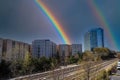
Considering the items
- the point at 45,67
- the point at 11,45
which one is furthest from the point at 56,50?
the point at 45,67

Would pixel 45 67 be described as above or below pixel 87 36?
below

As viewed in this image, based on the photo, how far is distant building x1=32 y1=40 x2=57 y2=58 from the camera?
95500 mm

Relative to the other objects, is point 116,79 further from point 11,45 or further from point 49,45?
point 49,45

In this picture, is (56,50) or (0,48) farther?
(56,50)

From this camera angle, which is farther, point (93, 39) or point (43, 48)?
point (93, 39)

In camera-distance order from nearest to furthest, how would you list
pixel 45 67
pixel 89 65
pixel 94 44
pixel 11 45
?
pixel 89 65 → pixel 45 67 → pixel 11 45 → pixel 94 44

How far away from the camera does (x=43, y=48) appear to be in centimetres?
9706

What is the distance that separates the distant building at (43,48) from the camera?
313 ft

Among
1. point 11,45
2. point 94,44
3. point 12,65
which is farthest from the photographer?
point 94,44

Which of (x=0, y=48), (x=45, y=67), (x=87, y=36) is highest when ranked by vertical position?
(x=87, y=36)

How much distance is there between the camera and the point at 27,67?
37156 mm

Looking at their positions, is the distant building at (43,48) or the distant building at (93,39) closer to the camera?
the distant building at (43,48)

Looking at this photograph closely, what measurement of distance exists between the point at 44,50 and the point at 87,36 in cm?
7470

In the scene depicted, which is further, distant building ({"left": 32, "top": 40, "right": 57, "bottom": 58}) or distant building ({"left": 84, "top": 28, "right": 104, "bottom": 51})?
distant building ({"left": 84, "top": 28, "right": 104, "bottom": 51})
